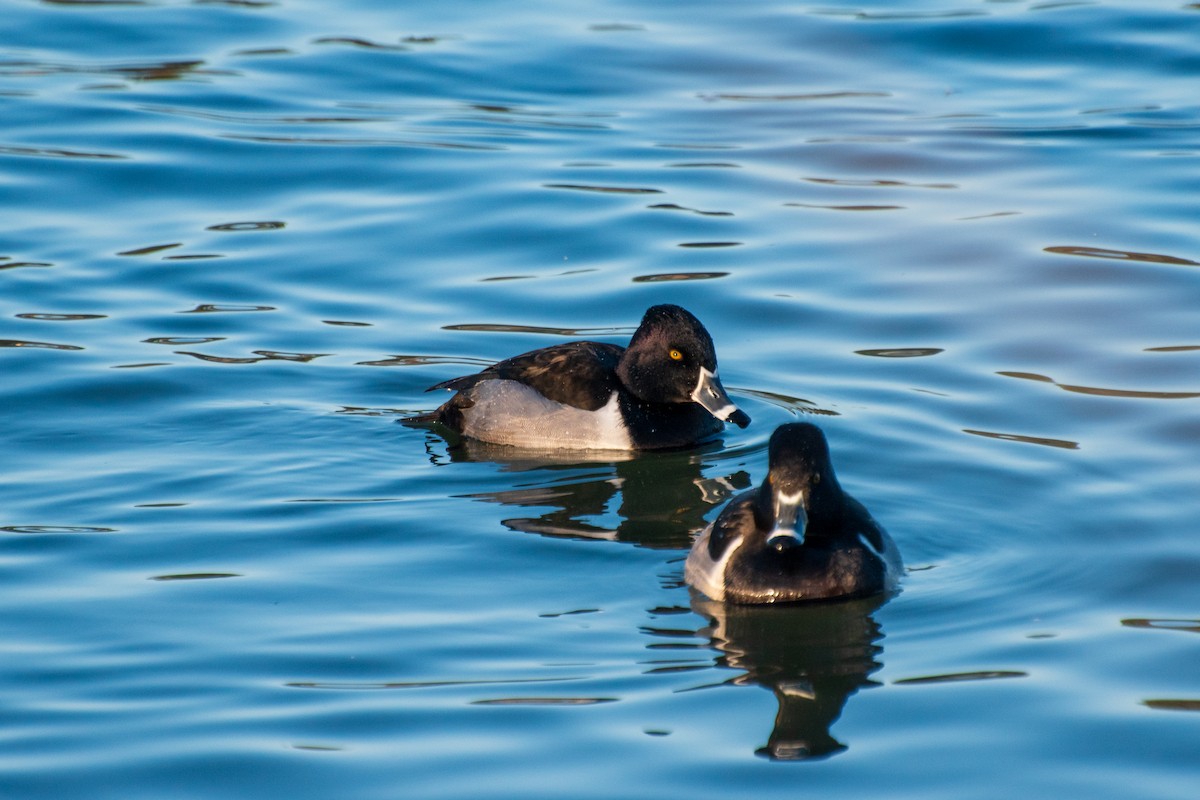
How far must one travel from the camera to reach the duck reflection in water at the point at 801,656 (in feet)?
23.5

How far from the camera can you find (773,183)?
16797 mm

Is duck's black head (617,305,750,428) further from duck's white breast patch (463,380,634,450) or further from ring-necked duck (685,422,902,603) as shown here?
ring-necked duck (685,422,902,603)

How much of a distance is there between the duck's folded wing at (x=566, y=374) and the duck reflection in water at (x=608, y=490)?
0.36 m


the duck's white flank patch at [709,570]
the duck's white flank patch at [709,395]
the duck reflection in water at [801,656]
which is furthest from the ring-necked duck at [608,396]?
the duck reflection in water at [801,656]

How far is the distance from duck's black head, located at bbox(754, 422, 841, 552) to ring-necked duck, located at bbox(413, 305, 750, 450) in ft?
8.93

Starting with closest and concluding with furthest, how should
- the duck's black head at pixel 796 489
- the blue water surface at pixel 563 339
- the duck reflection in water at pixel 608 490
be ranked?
the blue water surface at pixel 563 339 < the duck's black head at pixel 796 489 < the duck reflection in water at pixel 608 490

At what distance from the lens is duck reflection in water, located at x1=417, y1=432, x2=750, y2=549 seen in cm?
971

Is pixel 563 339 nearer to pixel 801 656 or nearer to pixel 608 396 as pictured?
pixel 608 396

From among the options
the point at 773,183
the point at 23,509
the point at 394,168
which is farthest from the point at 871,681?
the point at 394,168

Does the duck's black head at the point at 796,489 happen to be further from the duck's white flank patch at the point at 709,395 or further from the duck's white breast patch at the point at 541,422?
the duck's white breast patch at the point at 541,422

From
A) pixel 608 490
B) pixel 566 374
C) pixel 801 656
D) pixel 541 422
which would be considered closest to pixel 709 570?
pixel 801 656

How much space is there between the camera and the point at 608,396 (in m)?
11.4

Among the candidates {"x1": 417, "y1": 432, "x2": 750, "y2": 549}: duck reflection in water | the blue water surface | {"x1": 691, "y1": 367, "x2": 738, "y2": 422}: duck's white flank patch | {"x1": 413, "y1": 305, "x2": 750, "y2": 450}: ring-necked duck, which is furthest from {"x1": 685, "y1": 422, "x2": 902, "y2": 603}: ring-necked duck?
{"x1": 413, "y1": 305, "x2": 750, "y2": 450}: ring-necked duck

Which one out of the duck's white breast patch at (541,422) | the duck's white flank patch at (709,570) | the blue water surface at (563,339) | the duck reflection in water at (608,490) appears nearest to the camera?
the blue water surface at (563,339)
